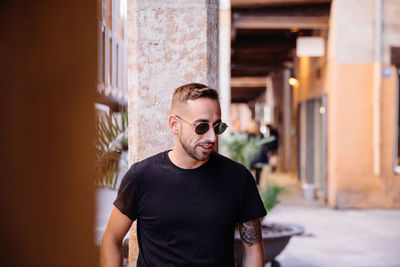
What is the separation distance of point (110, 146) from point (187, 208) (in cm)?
182

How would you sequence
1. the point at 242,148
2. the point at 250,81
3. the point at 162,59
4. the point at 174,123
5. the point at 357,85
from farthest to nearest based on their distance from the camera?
1. the point at 250,81
2. the point at 357,85
3. the point at 242,148
4. the point at 162,59
5. the point at 174,123

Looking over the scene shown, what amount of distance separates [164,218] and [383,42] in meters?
9.33

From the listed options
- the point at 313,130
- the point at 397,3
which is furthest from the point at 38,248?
the point at 313,130

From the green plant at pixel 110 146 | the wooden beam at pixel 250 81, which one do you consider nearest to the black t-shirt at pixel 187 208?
the green plant at pixel 110 146

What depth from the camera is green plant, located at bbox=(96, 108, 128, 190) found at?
3648 mm

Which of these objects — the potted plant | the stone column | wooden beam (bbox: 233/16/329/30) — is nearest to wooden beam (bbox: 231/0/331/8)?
wooden beam (bbox: 233/16/329/30)

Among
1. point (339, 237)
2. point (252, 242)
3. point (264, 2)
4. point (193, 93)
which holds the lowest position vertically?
point (339, 237)

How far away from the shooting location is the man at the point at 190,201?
2119 mm

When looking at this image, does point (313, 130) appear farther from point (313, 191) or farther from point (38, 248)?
→ point (38, 248)

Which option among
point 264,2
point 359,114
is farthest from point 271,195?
point 264,2

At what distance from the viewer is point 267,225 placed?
599 centimetres

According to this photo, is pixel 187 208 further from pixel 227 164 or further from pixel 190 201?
pixel 227 164

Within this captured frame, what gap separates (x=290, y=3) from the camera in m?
10.6

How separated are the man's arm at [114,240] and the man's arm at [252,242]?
1.62 feet
